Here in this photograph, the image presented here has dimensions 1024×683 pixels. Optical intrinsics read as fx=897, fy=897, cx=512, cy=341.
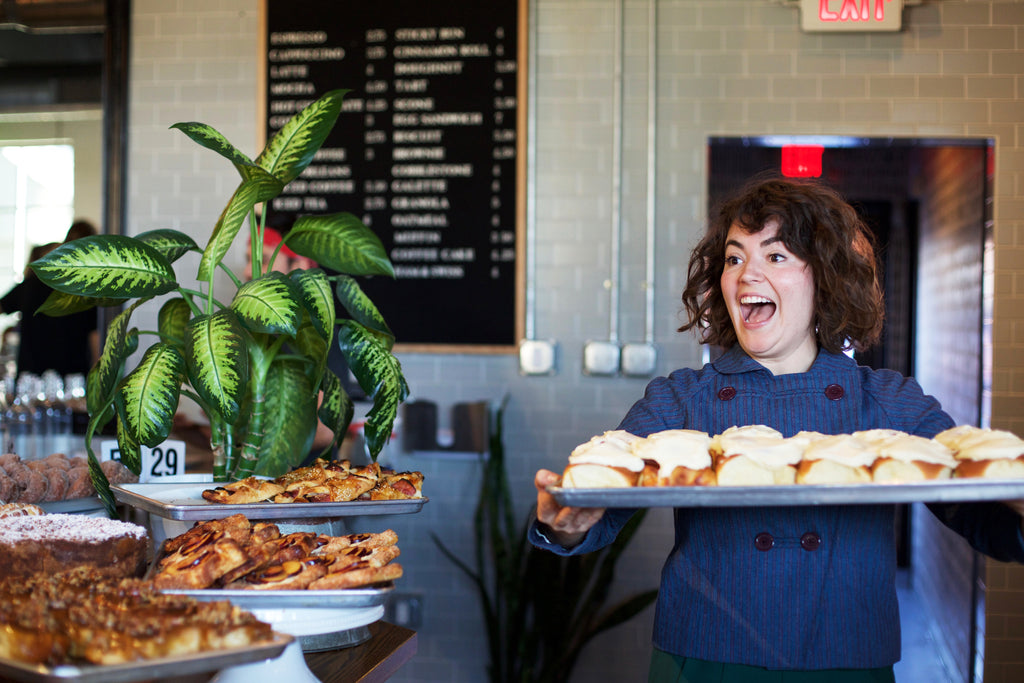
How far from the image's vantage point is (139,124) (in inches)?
151

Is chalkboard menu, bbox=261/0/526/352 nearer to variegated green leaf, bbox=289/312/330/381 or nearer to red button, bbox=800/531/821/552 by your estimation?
variegated green leaf, bbox=289/312/330/381

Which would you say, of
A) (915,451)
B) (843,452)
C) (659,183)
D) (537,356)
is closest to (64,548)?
(843,452)

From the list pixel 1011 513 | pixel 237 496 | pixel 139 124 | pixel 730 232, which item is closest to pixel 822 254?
pixel 730 232

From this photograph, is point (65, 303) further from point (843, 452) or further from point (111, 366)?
point (843, 452)

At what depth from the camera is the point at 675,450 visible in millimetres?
1346

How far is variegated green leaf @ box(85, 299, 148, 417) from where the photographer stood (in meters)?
1.66

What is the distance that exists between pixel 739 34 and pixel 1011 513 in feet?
8.57

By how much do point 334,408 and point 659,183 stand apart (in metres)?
2.07

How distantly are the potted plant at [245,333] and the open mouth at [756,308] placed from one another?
70 cm

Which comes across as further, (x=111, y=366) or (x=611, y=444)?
(x=111, y=366)

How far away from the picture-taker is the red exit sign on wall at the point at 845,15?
11.3ft

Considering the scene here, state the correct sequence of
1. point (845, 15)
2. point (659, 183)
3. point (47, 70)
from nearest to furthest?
point (845, 15) < point (659, 183) < point (47, 70)

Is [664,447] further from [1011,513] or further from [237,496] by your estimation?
[237,496]

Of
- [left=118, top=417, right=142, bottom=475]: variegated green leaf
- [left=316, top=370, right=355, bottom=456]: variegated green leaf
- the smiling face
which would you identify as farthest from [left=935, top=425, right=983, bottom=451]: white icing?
[left=118, top=417, right=142, bottom=475]: variegated green leaf
